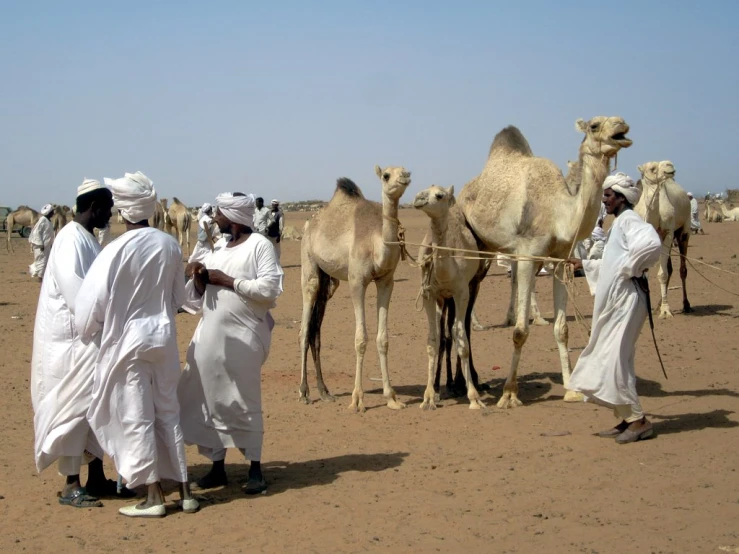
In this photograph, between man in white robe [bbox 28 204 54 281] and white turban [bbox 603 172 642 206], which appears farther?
man in white robe [bbox 28 204 54 281]

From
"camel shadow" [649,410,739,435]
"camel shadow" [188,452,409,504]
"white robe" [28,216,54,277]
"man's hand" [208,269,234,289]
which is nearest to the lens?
"man's hand" [208,269,234,289]

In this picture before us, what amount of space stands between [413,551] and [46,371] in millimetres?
2546

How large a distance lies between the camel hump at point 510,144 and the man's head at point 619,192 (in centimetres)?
251

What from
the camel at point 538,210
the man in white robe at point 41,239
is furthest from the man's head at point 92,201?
the man in white robe at point 41,239

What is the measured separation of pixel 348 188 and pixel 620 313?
154 inches

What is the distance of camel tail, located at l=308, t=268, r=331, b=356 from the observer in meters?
9.86

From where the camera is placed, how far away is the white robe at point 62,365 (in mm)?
5598

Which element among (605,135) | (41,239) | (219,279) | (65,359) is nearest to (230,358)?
(219,279)

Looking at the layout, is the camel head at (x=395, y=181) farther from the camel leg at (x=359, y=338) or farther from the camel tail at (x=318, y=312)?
the camel tail at (x=318, y=312)

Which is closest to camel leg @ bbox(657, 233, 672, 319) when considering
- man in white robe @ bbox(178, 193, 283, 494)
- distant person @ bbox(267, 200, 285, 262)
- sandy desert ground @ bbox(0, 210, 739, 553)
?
sandy desert ground @ bbox(0, 210, 739, 553)

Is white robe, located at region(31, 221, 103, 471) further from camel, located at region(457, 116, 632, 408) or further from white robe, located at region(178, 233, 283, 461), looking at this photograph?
camel, located at region(457, 116, 632, 408)

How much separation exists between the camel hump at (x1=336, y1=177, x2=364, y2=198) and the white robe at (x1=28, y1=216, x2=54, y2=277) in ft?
31.0

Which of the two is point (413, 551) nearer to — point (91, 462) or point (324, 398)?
point (91, 462)

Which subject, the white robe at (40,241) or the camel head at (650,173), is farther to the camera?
the white robe at (40,241)
